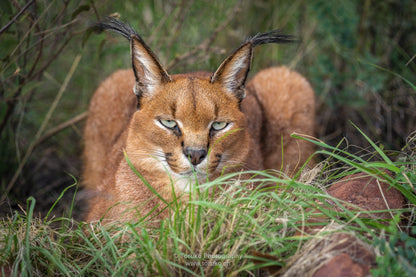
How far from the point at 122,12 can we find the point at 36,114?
5.39 ft

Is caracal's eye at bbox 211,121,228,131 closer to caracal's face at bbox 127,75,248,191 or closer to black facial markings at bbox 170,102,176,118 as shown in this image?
caracal's face at bbox 127,75,248,191

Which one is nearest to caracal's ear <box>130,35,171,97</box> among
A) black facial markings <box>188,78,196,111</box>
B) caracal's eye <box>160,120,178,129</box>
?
black facial markings <box>188,78,196,111</box>

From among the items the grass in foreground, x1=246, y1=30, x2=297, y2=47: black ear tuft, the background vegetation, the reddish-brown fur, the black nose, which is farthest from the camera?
the background vegetation

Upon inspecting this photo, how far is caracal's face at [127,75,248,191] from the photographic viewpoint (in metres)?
3.13

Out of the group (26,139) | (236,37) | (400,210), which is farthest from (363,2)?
(26,139)

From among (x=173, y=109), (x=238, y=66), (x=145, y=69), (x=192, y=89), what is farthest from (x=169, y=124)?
(x=238, y=66)

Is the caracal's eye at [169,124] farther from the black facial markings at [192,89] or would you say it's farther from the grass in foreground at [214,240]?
the grass in foreground at [214,240]

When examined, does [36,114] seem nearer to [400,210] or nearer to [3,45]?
[3,45]

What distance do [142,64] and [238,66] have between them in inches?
27.0

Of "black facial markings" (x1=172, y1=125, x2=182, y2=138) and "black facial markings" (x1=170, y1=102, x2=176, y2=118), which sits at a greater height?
"black facial markings" (x1=170, y1=102, x2=176, y2=118)

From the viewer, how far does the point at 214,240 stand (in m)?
2.74

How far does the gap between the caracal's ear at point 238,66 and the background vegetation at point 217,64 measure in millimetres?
1562

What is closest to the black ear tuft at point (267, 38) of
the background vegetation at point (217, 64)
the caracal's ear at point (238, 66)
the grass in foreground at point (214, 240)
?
the caracal's ear at point (238, 66)

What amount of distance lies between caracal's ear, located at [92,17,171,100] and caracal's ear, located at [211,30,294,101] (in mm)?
393
